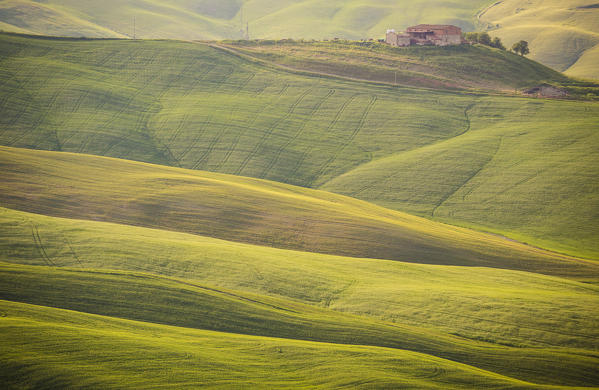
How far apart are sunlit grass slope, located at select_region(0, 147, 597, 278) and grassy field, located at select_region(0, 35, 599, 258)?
7.17 metres

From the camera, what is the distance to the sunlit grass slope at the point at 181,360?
13.6m

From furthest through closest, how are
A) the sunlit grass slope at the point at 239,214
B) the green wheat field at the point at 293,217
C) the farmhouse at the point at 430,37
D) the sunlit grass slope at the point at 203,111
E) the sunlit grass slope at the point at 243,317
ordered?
the farmhouse at the point at 430,37 < the sunlit grass slope at the point at 203,111 < the sunlit grass slope at the point at 239,214 < the sunlit grass slope at the point at 243,317 < the green wheat field at the point at 293,217

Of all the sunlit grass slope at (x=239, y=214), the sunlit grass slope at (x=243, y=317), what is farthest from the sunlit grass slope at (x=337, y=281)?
the sunlit grass slope at (x=239, y=214)

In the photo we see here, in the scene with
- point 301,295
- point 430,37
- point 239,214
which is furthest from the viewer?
point 430,37

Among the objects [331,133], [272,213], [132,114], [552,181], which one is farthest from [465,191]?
[132,114]

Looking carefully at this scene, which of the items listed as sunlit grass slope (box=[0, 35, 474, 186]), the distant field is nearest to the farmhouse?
sunlit grass slope (box=[0, 35, 474, 186])

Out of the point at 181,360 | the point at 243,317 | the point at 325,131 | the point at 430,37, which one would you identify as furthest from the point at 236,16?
the point at 181,360

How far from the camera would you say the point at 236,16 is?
17800 cm

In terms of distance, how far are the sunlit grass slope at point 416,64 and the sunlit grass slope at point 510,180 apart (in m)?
11.2

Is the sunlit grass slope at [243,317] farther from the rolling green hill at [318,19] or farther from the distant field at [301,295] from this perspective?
the rolling green hill at [318,19]

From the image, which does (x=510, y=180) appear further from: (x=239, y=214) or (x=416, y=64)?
(x=416, y=64)

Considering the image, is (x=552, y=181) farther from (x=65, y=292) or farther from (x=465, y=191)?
(x=65, y=292)

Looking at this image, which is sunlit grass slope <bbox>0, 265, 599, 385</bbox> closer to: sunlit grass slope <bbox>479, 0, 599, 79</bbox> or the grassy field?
the grassy field

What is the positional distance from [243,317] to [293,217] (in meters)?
12.4
